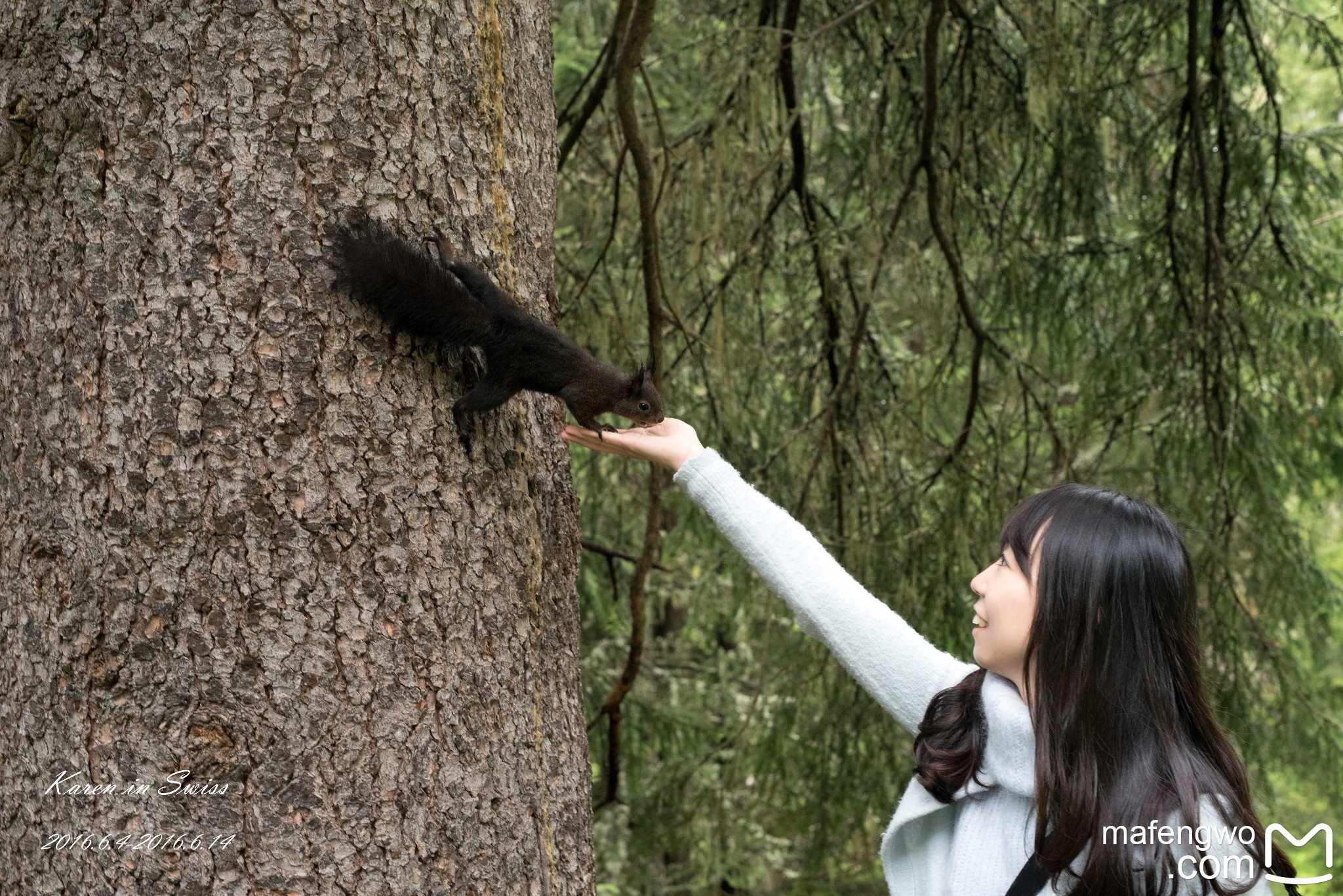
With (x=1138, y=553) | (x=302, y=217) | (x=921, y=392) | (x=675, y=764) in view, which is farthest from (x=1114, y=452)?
(x=302, y=217)

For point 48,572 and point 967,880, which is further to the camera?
point 967,880

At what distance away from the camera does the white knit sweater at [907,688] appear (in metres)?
1.75

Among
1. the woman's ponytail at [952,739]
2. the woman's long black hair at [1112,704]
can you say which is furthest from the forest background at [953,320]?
the woman's long black hair at [1112,704]

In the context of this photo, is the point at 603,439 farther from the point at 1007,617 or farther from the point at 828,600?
the point at 1007,617

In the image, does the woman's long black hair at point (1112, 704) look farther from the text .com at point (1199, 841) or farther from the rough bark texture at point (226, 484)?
the rough bark texture at point (226, 484)

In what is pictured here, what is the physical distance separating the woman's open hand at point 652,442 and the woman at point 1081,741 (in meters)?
0.55

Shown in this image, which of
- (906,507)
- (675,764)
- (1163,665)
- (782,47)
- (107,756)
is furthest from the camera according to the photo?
(675,764)

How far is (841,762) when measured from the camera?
3.81 meters

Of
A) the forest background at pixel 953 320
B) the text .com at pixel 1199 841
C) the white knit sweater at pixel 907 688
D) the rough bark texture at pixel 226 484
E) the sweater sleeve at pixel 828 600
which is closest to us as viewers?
the rough bark texture at pixel 226 484

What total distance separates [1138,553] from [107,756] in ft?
4.83

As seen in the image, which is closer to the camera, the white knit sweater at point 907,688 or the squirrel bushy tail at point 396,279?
the squirrel bushy tail at point 396,279

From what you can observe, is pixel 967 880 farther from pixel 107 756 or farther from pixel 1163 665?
pixel 107 756

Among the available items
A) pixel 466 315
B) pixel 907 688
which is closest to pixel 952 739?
pixel 907 688

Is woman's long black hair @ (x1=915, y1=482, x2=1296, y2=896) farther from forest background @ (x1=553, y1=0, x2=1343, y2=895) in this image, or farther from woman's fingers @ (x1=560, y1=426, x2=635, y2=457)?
forest background @ (x1=553, y1=0, x2=1343, y2=895)
